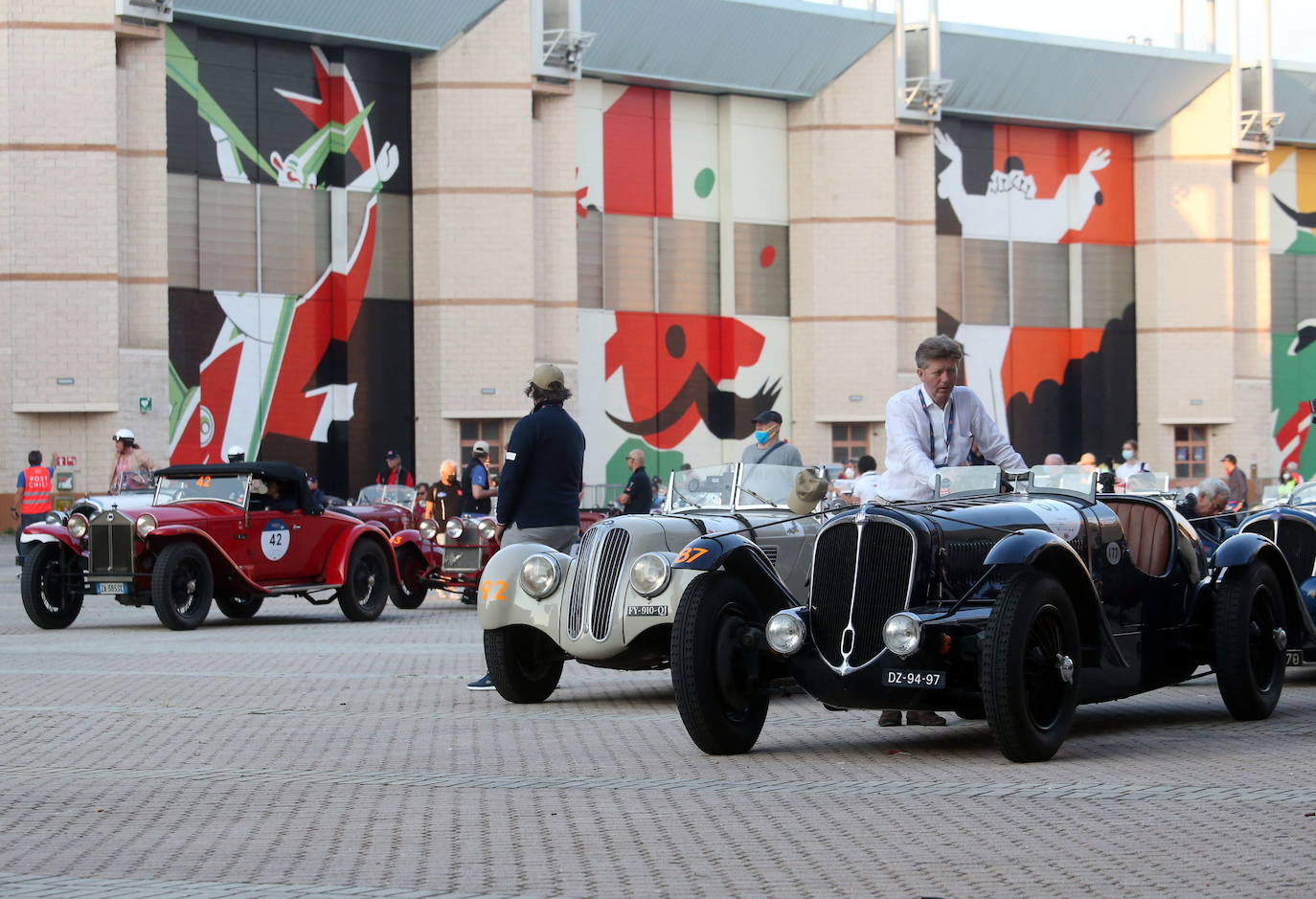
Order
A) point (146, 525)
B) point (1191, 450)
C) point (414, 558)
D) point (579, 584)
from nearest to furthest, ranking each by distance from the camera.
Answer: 1. point (579, 584)
2. point (146, 525)
3. point (414, 558)
4. point (1191, 450)

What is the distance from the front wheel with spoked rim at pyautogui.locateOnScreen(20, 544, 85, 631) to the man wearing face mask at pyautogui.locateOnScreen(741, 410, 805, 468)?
7.49m

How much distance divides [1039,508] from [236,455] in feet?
49.1

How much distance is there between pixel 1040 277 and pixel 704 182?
11.0m

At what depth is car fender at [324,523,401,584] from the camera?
20.4 m

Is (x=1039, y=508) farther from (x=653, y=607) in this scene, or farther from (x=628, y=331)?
(x=628, y=331)

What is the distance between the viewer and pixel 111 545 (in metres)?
18.7

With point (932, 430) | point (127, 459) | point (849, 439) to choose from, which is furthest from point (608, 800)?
point (849, 439)

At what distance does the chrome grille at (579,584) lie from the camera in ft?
36.6

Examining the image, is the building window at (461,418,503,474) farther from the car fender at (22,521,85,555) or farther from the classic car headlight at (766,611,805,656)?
the classic car headlight at (766,611,805,656)

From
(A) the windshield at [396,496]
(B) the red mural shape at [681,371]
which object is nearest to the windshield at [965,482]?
(A) the windshield at [396,496]

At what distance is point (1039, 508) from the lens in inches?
371

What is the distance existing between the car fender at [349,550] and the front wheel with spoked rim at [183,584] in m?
1.60

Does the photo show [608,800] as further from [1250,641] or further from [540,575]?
[1250,641]

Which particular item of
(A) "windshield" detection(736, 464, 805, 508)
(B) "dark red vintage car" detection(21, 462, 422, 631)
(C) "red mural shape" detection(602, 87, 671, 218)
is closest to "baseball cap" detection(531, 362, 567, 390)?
(A) "windshield" detection(736, 464, 805, 508)
